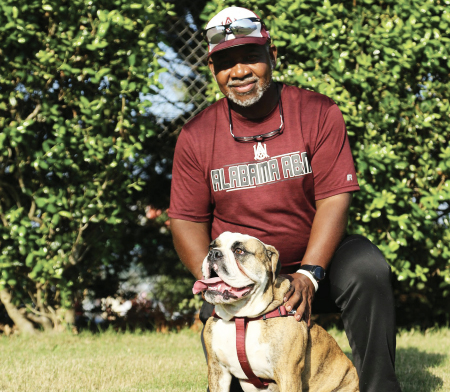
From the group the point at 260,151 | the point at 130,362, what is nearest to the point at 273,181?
the point at 260,151

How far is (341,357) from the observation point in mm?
3402

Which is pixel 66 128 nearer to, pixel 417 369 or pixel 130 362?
pixel 130 362

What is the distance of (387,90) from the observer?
17.8 feet

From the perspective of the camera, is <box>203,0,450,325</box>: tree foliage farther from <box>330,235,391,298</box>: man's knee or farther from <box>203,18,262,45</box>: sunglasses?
<box>330,235,391,298</box>: man's knee

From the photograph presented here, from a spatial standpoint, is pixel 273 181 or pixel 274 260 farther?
pixel 273 181

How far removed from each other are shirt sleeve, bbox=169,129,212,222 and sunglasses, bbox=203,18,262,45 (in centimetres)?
64

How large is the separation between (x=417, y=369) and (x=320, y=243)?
2.00 meters

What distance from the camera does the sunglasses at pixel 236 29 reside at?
3604 mm

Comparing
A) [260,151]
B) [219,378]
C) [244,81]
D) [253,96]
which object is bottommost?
[219,378]

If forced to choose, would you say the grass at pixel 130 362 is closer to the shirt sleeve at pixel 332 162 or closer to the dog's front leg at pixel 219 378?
the dog's front leg at pixel 219 378

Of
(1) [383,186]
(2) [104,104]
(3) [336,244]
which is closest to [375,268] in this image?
(3) [336,244]

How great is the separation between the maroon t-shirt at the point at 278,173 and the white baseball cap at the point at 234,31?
1.42 feet

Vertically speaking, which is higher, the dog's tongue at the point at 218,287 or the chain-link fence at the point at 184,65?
the chain-link fence at the point at 184,65

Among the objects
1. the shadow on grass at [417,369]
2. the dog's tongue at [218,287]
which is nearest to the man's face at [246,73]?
the dog's tongue at [218,287]
